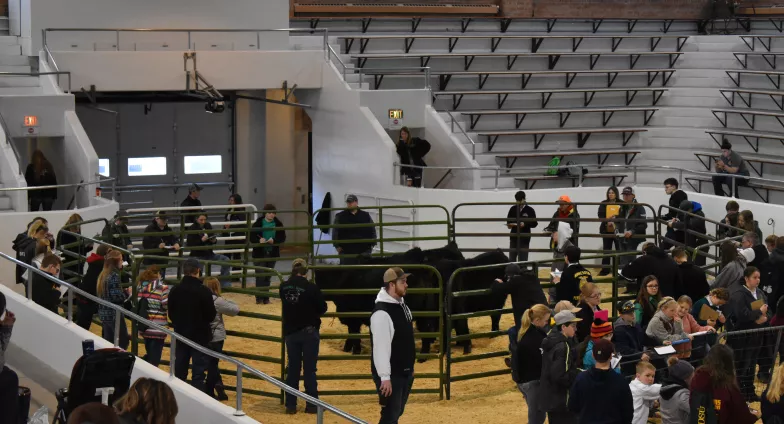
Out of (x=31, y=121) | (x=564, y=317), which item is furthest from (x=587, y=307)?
(x=31, y=121)

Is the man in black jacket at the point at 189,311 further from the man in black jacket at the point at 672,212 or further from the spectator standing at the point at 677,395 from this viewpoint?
the man in black jacket at the point at 672,212

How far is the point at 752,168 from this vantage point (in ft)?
74.1

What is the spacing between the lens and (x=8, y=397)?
25.3 ft

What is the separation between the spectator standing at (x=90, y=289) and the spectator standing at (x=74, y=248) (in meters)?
1.35

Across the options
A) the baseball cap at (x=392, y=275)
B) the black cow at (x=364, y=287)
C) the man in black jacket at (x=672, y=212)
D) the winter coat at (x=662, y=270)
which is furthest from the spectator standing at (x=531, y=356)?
the man in black jacket at (x=672, y=212)

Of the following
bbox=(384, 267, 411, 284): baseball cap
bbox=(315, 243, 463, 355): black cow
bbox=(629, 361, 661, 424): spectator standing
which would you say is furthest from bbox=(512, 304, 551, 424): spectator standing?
bbox=(315, 243, 463, 355): black cow

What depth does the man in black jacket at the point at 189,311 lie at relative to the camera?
1080 centimetres

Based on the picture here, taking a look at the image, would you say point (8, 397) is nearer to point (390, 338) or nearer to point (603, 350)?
point (390, 338)

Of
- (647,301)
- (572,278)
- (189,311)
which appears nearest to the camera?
(189,311)

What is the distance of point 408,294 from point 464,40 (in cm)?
1277

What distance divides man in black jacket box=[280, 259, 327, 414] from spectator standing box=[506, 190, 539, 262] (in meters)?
6.54

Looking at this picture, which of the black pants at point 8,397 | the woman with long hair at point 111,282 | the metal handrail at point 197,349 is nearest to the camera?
the black pants at point 8,397

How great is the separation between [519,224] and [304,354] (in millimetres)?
7156

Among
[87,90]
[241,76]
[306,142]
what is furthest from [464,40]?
[87,90]
